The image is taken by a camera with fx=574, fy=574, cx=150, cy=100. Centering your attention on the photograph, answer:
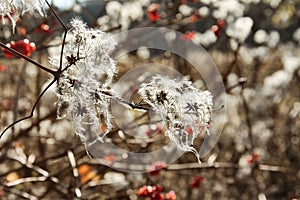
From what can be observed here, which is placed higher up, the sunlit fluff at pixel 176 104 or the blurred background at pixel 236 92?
the blurred background at pixel 236 92

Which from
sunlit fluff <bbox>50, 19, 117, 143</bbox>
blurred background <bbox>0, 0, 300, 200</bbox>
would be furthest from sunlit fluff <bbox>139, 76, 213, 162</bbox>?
blurred background <bbox>0, 0, 300, 200</bbox>

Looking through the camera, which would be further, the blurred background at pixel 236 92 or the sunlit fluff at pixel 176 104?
the blurred background at pixel 236 92

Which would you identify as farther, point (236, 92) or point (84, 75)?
point (236, 92)

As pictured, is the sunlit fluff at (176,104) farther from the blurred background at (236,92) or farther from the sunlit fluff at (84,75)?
the blurred background at (236,92)

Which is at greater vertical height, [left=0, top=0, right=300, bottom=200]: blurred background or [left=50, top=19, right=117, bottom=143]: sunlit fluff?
[left=0, top=0, right=300, bottom=200]: blurred background

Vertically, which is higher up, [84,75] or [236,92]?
[236,92]

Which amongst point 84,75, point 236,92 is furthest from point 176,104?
point 236,92

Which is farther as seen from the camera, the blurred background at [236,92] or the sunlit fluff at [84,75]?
the blurred background at [236,92]

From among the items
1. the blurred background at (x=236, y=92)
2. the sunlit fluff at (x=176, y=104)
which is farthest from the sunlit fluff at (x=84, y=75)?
the blurred background at (x=236, y=92)

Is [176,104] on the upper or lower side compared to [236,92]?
lower

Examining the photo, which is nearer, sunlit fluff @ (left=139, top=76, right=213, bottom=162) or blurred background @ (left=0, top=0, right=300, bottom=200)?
sunlit fluff @ (left=139, top=76, right=213, bottom=162)

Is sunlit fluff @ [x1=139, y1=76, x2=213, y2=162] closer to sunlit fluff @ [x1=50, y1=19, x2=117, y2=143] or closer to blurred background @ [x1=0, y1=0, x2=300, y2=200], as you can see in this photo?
sunlit fluff @ [x1=50, y1=19, x2=117, y2=143]

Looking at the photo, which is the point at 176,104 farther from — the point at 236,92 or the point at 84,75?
the point at 236,92
